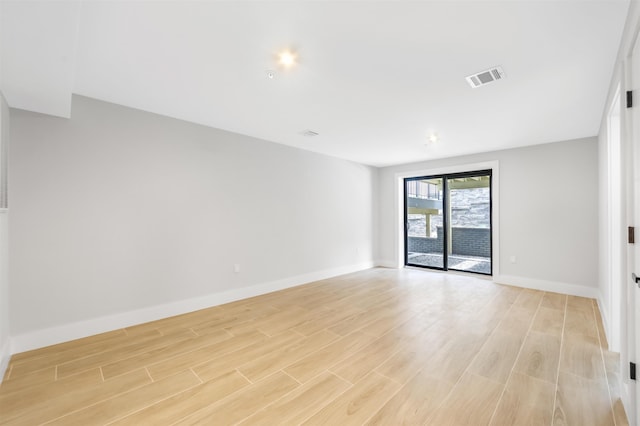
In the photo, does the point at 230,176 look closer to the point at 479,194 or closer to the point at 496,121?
the point at 496,121

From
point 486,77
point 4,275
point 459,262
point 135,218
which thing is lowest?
point 459,262

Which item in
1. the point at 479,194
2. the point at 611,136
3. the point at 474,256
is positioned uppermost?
the point at 611,136

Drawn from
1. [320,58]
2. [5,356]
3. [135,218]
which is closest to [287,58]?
[320,58]

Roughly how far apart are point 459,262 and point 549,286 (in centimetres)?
158

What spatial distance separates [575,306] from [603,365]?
72.6 inches

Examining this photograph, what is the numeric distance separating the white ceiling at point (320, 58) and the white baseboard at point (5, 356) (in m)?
1.99

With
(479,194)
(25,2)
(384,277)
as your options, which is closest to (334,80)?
(25,2)

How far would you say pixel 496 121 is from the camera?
3.46 meters

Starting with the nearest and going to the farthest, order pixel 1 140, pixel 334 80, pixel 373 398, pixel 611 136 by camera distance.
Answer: pixel 373 398
pixel 1 140
pixel 334 80
pixel 611 136

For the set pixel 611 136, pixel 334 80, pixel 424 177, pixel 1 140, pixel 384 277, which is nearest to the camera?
pixel 1 140

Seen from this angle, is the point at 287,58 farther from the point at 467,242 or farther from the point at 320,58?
the point at 467,242

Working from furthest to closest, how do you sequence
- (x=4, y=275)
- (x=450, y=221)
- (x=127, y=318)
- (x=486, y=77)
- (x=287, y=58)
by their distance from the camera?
1. (x=450, y=221)
2. (x=127, y=318)
3. (x=486, y=77)
4. (x=4, y=275)
5. (x=287, y=58)

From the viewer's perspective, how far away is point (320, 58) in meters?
2.09

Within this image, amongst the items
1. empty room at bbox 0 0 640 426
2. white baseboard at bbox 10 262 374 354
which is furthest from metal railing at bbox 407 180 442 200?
white baseboard at bbox 10 262 374 354
